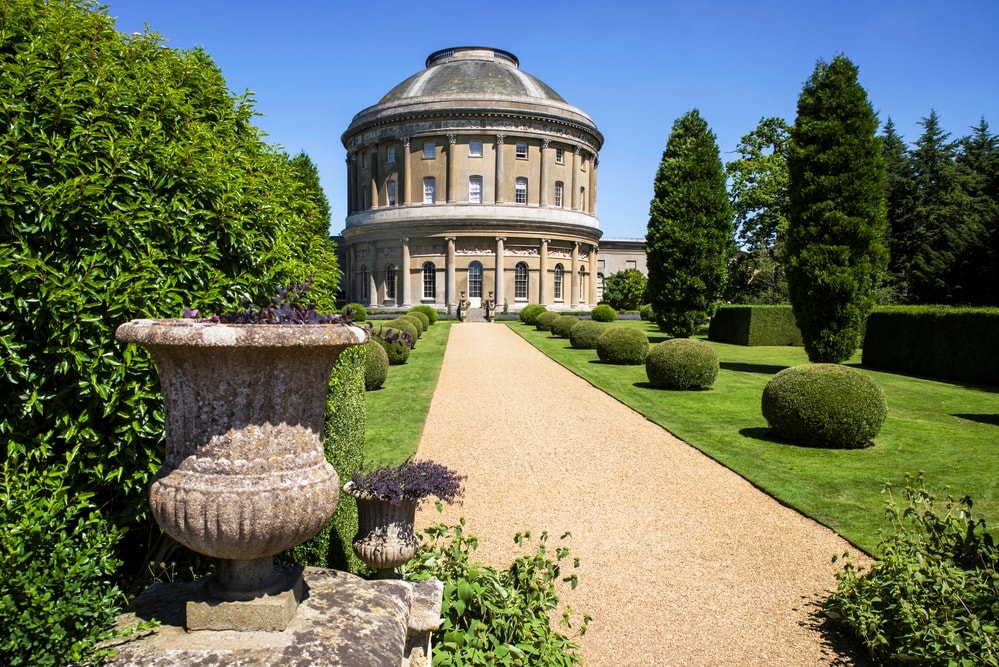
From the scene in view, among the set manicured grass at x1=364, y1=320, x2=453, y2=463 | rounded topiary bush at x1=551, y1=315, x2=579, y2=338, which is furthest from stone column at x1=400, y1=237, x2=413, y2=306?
manicured grass at x1=364, y1=320, x2=453, y2=463

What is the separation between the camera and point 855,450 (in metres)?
9.89

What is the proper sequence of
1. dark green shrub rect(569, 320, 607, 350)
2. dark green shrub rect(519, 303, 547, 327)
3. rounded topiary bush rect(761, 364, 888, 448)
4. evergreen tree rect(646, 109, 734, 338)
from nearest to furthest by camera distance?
rounded topiary bush rect(761, 364, 888, 448)
dark green shrub rect(569, 320, 607, 350)
evergreen tree rect(646, 109, 734, 338)
dark green shrub rect(519, 303, 547, 327)

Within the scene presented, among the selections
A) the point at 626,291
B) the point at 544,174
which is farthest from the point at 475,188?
the point at 626,291

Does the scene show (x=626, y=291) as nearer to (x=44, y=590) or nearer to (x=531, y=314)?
(x=531, y=314)

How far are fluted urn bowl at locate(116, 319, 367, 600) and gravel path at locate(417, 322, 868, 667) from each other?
8.07ft

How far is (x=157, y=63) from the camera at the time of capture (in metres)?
4.19

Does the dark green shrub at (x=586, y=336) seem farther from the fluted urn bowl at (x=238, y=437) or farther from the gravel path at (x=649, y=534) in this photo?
the fluted urn bowl at (x=238, y=437)

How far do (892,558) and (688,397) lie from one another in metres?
10.2

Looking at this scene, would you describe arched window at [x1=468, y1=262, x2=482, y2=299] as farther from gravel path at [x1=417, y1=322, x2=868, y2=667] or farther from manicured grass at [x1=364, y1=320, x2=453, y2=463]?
gravel path at [x1=417, y1=322, x2=868, y2=667]

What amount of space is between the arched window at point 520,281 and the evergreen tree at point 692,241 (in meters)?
22.3

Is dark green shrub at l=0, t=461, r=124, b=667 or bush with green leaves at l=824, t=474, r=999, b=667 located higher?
dark green shrub at l=0, t=461, r=124, b=667

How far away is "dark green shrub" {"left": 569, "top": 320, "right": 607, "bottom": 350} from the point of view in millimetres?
25219

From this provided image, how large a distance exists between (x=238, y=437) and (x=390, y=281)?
48916mm

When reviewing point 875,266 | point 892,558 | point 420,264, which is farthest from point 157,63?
point 420,264
